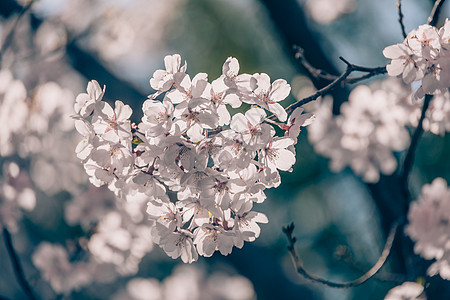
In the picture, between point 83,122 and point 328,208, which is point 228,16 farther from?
point 83,122

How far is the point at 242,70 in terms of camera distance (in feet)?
15.3

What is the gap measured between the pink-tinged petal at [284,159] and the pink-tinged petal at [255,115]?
11 centimetres

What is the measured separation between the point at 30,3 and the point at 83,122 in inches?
50.7

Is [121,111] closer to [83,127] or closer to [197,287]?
[83,127]

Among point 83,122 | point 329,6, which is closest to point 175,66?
point 83,122

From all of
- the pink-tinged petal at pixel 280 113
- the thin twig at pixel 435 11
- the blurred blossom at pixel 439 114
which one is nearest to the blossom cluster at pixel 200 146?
the pink-tinged petal at pixel 280 113

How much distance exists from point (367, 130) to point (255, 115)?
1393 mm

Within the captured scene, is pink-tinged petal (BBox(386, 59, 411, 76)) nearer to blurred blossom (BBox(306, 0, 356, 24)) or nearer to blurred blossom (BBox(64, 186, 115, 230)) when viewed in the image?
blurred blossom (BBox(64, 186, 115, 230))

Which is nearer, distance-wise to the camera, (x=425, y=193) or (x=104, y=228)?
(x=425, y=193)

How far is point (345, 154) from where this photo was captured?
2.21m

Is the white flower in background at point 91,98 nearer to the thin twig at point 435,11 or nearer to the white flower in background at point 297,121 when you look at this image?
the white flower in background at point 297,121

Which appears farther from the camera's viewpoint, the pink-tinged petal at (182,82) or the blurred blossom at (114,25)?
the blurred blossom at (114,25)

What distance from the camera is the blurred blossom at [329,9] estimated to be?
4.27 m

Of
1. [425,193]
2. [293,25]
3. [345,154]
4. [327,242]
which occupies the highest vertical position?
[293,25]
